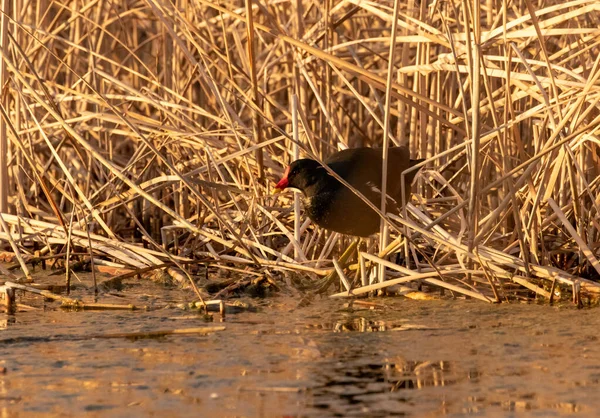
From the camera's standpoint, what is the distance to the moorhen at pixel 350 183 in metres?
4.04

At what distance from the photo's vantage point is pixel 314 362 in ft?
9.57

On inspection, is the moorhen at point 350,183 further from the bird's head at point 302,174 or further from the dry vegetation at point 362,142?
the dry vegetation at point 362,142

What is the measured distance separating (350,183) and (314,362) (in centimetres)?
130

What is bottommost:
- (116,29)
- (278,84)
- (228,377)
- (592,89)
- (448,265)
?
(228,377)

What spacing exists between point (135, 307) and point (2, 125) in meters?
1.42

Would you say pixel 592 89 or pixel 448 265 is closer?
pixel 592 89

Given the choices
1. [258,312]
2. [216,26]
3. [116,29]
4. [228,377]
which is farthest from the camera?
[116,29]

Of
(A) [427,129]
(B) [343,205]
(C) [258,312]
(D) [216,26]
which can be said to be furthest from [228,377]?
(D) [216,26]

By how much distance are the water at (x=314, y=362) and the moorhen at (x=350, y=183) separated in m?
0.37

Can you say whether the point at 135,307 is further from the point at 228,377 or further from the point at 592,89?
the point at 592,89

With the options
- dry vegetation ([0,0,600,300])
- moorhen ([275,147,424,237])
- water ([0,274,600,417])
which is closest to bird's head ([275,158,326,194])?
moorhen ([275,147,424,237])

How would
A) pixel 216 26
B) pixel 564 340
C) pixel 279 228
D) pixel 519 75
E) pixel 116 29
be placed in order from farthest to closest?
1. pixel 116 29
2. pixel 216 26
3. pixel 279 228
4. pixel 519 75
5. pixel 564 340

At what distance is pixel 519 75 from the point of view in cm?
393

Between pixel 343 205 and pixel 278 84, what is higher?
pixel 278 84
